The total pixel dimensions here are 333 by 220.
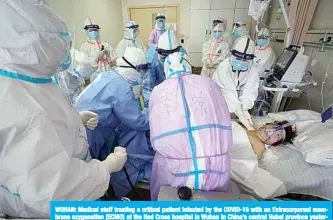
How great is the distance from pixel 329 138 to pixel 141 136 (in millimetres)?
1329

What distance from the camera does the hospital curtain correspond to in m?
2.30

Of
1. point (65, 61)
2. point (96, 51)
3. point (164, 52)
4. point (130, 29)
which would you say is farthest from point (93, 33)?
point (65, 61)

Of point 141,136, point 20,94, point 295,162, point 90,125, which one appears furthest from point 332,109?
point 20,94

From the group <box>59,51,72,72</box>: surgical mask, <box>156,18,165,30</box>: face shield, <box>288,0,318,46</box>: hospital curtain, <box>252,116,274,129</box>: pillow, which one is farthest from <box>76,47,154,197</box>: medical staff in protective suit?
<box>156,18,165,30</box>: face shield

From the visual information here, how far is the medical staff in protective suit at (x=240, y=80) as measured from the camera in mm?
1821

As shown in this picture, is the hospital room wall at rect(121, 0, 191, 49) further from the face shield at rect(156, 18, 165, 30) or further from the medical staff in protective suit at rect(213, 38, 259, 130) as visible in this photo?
the medical staff in protective suit at rect(213, 38, 259, 130)

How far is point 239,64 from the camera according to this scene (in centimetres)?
186

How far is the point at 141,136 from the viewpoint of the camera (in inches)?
57.1

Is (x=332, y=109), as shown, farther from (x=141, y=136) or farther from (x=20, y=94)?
(x=20, y=94)

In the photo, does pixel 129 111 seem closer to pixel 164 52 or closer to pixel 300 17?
pixel 164 52

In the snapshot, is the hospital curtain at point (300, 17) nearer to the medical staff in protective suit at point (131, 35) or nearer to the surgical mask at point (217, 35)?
the surgical mask at point (217, 35)

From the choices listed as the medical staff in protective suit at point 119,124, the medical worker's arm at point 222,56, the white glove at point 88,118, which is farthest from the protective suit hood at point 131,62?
the medical worker's arm at point 222,56

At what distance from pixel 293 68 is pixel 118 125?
1.63 m

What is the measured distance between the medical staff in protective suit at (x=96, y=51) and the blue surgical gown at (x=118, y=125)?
59.5 inches
